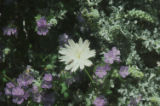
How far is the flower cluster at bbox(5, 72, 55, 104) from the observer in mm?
2609

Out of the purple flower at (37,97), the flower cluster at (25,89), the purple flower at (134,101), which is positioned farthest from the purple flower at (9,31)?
the purple flower at (134,101)

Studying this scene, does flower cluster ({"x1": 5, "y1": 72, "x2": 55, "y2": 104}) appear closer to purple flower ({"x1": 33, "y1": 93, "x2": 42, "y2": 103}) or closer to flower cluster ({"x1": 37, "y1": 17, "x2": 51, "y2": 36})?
purple flower ({"x1": 33, "y1": 93, "x2": 42, "y2": 103})

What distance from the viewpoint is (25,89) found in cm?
268

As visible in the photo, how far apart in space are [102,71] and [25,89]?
770 millimetres

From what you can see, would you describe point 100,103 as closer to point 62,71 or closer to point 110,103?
point 110,103

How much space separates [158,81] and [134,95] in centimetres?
31

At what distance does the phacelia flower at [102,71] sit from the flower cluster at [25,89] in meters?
0.46

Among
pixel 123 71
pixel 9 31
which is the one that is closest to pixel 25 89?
pixel 9 31

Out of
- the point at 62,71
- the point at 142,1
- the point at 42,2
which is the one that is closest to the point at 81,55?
the point at 62,71

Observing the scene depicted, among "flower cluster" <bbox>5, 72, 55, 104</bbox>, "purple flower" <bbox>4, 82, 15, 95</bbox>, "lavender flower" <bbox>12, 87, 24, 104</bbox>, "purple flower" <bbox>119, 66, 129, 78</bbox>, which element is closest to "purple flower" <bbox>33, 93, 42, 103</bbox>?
"flower cluster" <bbox>5, 72, 55, 104</bbox>

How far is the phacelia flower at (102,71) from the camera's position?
261 cm

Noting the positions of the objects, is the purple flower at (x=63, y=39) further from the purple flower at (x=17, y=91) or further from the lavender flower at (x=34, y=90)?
the purple flower at (x=17, y=91)

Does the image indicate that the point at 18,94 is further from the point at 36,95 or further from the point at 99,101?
the point at 99,101

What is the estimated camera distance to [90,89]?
2.80 m
